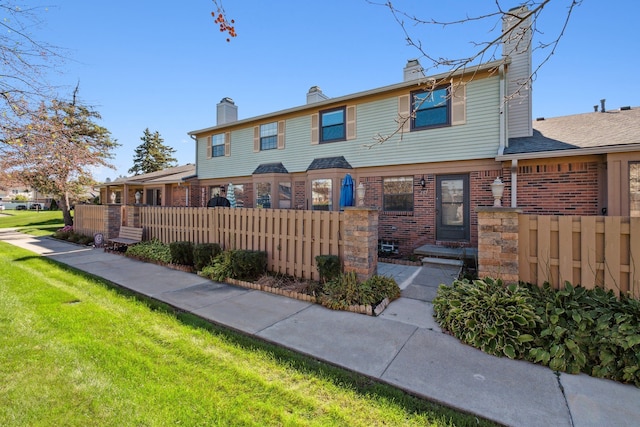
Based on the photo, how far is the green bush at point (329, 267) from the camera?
17.9 ft

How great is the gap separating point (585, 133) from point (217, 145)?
14821 millimetres

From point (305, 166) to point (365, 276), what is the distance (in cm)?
737

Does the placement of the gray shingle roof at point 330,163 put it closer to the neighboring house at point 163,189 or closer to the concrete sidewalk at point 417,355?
the concrete sidewalk at point 417,355

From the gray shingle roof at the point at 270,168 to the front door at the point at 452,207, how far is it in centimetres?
630

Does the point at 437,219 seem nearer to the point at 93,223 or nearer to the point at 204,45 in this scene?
the point at 204,45

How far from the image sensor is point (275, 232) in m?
6.53

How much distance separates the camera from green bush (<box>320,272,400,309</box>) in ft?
15.8

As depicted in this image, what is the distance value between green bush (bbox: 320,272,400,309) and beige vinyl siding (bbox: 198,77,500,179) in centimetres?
289

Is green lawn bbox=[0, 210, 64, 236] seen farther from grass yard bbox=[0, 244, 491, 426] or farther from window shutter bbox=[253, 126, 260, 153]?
grass yard bbox=[0, 244, 491, 426]

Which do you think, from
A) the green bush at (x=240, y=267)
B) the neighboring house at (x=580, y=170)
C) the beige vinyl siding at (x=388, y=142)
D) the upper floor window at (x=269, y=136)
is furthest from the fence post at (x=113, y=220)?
the neighboring house at (x=580, y=170)

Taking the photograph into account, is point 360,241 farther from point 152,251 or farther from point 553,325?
point 152,251

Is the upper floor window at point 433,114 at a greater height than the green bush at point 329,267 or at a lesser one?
greater

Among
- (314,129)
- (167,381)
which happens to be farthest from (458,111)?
(167,381)

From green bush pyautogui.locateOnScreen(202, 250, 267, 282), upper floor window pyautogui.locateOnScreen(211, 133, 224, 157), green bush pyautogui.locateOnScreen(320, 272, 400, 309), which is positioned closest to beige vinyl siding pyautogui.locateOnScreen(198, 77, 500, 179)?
upper floor window pyautogui.locateOnScreen(211, 133, 224, 157)
